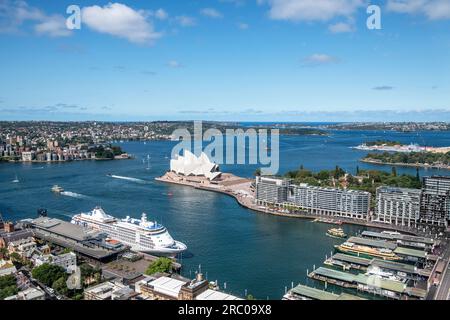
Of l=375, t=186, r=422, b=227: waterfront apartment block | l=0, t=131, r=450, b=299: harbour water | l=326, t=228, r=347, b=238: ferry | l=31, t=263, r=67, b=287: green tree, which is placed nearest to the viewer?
l=31, t=263, r=67, b=287: green tree

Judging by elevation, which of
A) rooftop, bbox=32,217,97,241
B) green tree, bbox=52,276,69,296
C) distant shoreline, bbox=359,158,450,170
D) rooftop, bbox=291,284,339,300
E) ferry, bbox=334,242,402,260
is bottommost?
ferry, bbox=334,242,402,260

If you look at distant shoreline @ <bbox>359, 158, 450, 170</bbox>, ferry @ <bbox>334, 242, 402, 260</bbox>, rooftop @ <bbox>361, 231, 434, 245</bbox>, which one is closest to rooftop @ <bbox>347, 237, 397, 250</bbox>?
ferry @ <bbox>334, 242, 402, 260</bbox>

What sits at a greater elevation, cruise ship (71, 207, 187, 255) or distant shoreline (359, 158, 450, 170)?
distant shoreline (359, 158, 450, 170)

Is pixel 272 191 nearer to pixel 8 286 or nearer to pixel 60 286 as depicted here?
A: pixel 60 286

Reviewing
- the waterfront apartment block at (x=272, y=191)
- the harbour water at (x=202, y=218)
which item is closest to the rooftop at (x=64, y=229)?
the harbour water at (x=202, y=218)

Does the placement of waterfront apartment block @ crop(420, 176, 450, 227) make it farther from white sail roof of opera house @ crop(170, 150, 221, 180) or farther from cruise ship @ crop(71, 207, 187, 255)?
white sail roof of opera house @ crop(170, 150, 221, 180)

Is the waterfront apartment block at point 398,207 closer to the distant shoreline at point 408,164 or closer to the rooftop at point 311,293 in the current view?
the rooftop at point 311,293
